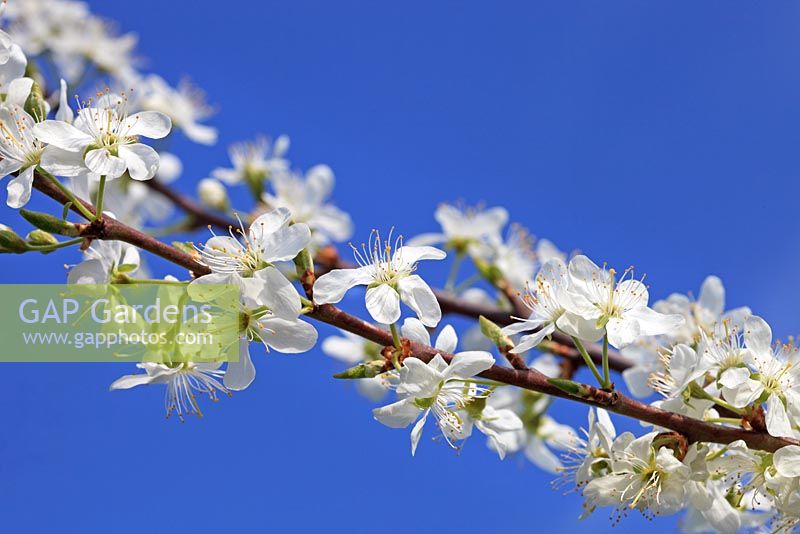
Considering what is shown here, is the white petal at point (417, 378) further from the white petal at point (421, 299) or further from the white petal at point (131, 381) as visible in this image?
the white petal at point (131, 381)

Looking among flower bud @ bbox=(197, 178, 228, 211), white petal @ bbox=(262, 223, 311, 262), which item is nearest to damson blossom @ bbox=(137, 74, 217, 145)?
flower bud @ bbox=(197, 178, 228, 211)

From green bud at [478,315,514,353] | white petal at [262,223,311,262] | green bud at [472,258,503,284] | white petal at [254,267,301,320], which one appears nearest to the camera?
white petal at [254,267,301,320]

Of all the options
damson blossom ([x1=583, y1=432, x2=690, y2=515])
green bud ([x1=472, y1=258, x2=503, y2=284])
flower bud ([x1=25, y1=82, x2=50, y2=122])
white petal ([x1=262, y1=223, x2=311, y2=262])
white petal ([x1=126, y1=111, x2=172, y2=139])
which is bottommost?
damson blossom ([x1=583, y1=432, x2=690, y2=515])

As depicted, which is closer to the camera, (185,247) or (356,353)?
(185,247)

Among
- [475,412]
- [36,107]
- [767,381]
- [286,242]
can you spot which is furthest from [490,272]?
[36,107]

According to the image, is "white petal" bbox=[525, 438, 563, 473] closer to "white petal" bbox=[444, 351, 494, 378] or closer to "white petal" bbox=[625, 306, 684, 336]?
"white petal" bbox=[625, 306, 684, 336]

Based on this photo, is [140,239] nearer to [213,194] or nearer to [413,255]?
[413,255]

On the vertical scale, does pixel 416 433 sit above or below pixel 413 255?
below
